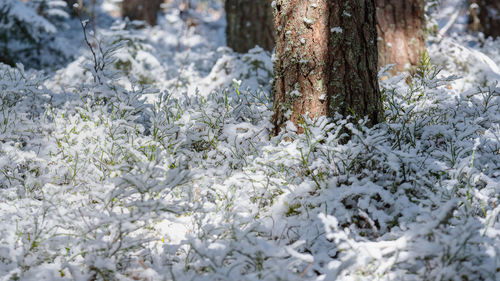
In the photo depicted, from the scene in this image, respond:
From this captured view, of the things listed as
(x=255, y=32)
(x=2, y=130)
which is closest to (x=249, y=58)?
(x=255, y=32)

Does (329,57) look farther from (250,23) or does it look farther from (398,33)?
(250,23)

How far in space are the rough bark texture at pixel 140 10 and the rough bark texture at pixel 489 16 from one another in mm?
8063

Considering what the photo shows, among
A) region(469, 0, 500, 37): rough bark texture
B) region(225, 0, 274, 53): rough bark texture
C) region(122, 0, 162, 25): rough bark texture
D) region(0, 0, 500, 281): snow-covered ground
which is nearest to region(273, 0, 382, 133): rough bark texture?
region(0, 0, 500, 281): snow-covered ground

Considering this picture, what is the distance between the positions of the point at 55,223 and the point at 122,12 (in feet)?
32.7

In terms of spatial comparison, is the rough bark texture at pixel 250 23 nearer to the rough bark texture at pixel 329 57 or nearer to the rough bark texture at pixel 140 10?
the rough bark texture at pixel 329 57

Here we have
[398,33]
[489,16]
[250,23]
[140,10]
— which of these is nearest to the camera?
[398,33]

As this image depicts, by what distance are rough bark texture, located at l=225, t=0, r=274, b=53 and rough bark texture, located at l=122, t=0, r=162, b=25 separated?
574 centimetres

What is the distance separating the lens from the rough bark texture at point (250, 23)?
19.2ft

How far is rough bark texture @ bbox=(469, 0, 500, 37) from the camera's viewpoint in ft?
27.8

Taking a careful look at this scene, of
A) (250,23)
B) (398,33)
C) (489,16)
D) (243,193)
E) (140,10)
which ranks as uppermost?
(140,10)

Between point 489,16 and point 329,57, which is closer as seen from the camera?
point 329,57

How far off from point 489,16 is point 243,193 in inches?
342

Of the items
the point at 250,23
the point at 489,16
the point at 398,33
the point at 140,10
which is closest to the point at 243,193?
the point at 398,33

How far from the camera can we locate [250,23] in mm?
5895
